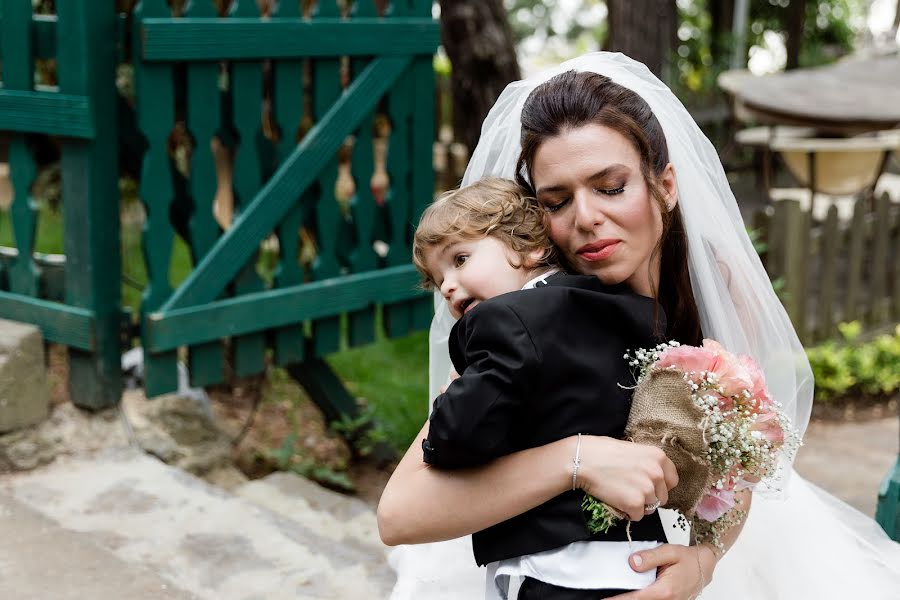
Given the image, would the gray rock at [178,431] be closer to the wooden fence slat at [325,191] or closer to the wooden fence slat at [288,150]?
the wooden fence slat at [288,150]

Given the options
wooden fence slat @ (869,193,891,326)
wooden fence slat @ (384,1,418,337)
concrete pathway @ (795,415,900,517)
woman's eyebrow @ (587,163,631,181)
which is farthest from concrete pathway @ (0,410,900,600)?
wooden fence slat @ (869,193,891,326)

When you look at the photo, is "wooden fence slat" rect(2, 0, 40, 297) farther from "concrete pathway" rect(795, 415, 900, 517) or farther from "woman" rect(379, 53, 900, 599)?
"concrete pathway" rect(795, 415, 900, 517)

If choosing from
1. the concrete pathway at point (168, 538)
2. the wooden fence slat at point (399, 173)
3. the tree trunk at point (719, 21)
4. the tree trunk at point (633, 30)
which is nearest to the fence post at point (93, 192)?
the concrete pathway at point (168, 538)

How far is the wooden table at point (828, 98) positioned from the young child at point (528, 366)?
6.03m

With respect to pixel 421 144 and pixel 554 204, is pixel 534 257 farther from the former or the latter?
pixel 421 144

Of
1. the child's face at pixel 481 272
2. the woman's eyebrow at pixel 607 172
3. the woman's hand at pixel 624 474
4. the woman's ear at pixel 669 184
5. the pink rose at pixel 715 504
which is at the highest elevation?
the woman's eyebrow at pixel 607 172

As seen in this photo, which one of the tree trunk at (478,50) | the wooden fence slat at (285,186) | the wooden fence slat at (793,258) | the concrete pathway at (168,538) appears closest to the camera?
the concrete pathway at (168,538)

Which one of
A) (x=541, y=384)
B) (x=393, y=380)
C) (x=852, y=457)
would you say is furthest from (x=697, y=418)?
(x=393, y=380)

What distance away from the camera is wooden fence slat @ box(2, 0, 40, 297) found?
359 cm

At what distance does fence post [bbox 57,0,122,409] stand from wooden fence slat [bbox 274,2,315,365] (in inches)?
28.5

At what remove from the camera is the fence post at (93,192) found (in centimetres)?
349

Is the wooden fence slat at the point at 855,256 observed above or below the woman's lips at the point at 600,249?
below

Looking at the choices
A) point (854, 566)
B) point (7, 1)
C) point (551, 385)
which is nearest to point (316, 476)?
point (7, 1)

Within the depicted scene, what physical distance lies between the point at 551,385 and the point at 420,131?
10.1 ft
